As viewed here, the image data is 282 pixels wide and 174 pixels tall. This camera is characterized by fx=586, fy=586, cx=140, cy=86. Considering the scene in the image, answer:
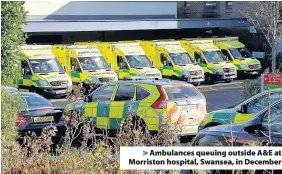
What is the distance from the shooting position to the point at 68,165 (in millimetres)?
5684

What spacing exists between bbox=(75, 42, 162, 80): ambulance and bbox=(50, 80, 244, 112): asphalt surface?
99.4 inches

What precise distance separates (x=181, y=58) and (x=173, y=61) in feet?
1.98

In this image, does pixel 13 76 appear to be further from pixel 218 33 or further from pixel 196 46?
pixel 218 33

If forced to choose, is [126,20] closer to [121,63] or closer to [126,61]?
[121,63]

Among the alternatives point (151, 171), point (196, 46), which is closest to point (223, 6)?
point (196, 46)

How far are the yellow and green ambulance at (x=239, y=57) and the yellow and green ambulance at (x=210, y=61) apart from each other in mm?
601

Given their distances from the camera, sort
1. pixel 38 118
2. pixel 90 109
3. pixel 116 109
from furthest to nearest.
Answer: pixel 90 109, pixel 116 109, pixel 38 118

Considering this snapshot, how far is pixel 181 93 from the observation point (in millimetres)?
11508

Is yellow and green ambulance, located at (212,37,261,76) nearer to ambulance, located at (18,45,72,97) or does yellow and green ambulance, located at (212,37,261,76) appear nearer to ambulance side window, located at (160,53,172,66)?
ambulance side window, located at (160,53,172,66)

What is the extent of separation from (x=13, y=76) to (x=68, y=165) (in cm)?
247

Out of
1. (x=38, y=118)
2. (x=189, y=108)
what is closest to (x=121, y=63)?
(x=189, y=108)

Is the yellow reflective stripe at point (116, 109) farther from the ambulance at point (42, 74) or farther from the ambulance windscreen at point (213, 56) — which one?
the ambulance windscreen at point (213, 56)

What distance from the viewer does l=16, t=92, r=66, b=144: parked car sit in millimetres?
10868

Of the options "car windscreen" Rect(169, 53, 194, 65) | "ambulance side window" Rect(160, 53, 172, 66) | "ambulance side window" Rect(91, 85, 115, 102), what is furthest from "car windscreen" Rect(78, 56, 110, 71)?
"ambulance side window" Rect(91, 85, 115, 102)
